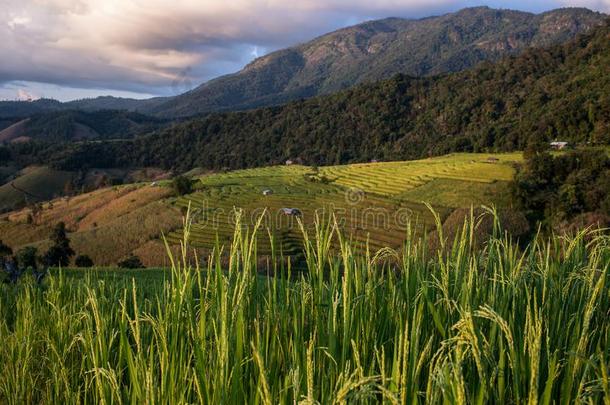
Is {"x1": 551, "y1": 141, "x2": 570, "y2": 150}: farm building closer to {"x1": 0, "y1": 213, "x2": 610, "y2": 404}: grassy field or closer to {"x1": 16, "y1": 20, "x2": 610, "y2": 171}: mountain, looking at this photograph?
{"x1": 16, "y1": 20, "x2": 610, "y2": 171}: mountain

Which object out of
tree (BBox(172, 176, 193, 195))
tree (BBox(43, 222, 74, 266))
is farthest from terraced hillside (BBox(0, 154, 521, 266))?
tree (BBox(43, 222, 74, 266))

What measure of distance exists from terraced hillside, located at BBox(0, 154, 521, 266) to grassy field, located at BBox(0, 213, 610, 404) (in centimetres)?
2691

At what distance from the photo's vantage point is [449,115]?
4102 inches

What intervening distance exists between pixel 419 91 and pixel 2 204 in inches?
3824

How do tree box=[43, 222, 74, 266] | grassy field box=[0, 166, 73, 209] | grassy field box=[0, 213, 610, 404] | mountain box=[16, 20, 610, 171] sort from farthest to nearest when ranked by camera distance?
1. grassy field box=[0, 166, 73, 209]
2. mountain box=[16, 20, 610, 171]
3. tree box=[43, 222, 74, 266]
4. grassy field box=[0, 213, 610, 404]

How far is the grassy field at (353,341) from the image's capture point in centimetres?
129

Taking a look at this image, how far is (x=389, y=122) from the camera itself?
383 feet

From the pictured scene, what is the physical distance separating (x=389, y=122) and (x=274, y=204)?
78.8 meters

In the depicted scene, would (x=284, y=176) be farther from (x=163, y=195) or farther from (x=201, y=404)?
(x=201, y=404)

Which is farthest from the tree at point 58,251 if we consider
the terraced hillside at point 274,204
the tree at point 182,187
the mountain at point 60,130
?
the mountain at point 60,130

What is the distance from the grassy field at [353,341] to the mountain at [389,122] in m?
72.3

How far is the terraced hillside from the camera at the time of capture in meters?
36.3

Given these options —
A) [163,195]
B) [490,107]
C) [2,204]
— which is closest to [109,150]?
[2,204]

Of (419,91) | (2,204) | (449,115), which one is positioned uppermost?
(419,91)
